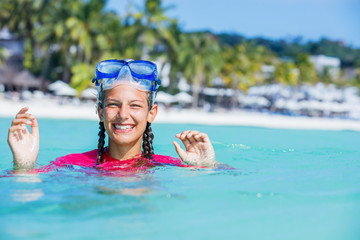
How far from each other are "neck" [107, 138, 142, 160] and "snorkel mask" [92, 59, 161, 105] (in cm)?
52

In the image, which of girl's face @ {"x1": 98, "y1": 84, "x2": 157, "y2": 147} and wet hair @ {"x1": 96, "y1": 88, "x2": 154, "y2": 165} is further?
wet hair @ {"x1": 96, "y1": 88, "x2": 154, "y2": 165}

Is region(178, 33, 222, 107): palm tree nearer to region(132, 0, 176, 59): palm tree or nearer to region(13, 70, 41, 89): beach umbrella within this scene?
region(132, 0, 176, 59): palm tree

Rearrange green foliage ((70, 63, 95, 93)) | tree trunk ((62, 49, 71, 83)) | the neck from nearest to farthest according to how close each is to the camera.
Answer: the neck
green foliage ((70, 63, 95, 93))
tree trunk ((62, 49, 71, 83))

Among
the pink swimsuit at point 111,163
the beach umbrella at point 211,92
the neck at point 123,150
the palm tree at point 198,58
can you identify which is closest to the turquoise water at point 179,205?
the pink swimsuit at point 111,163

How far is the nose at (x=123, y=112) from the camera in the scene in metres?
3.63

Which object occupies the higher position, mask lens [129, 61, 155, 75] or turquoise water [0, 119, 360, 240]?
mask lens [129, 61, 155, 75]

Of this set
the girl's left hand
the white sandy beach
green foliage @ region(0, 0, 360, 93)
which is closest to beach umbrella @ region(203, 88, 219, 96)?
green foliage @ region(0, 0, 360, 93)

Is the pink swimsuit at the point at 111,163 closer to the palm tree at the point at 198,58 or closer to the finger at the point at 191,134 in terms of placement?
the finger at the point at 191,134

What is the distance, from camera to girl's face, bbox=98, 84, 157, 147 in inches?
145

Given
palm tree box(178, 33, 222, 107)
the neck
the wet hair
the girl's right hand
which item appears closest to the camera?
the girl's right hand

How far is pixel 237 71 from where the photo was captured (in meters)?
49.3

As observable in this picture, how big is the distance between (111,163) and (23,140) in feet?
2.61

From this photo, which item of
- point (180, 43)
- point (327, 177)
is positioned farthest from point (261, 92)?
point (327, 177)

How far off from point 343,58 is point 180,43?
80.4m
